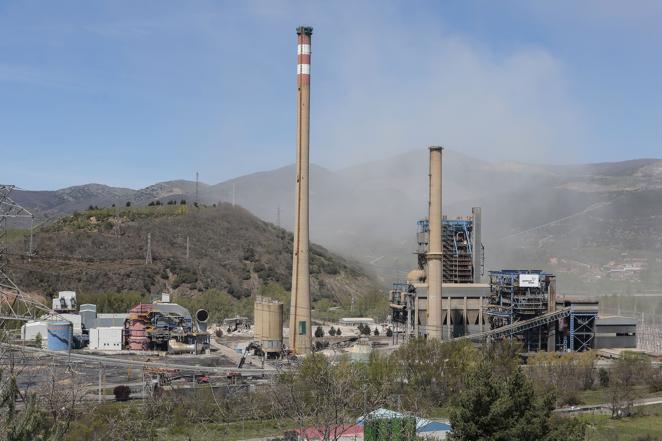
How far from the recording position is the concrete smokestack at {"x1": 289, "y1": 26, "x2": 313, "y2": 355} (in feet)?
189

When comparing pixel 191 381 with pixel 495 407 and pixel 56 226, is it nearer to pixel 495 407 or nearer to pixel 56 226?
pixel 495 407

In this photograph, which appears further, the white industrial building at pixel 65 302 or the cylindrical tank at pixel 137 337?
the white industrial building at pixel 65 302

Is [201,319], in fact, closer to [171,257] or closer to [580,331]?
[580,331]

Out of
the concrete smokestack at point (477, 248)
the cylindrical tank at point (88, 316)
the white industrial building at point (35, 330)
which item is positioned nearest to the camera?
the white industrial building at point (35, 330)

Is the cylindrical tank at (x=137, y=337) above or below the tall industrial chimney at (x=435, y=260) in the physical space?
below

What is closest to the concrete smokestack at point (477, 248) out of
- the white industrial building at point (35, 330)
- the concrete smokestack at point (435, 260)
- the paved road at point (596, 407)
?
the concrete smokestack at point (435, 260)

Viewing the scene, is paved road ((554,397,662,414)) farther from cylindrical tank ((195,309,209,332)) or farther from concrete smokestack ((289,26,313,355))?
cylindrical tank ((195,309,209,332))

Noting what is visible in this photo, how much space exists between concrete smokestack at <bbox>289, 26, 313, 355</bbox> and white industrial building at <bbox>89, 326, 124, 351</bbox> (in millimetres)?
13276

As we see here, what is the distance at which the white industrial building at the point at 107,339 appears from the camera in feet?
207

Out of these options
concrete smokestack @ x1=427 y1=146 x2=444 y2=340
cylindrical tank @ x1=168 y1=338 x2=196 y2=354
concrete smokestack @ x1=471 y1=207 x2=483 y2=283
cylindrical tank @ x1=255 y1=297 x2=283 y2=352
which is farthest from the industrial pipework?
cylindrical tank @ x1=168 y1=338 x2=196 y2=354

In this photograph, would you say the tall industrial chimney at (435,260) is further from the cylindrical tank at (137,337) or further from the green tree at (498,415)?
the green tree at (498,415)

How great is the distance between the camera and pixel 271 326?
5903 centimetres

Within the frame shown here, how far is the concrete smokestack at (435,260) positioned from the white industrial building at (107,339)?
72.2 ft

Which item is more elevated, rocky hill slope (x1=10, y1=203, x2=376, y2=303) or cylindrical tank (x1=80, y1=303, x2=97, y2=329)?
rocky hill slope (x1=10, y1=203, x2=376, y2=303)
